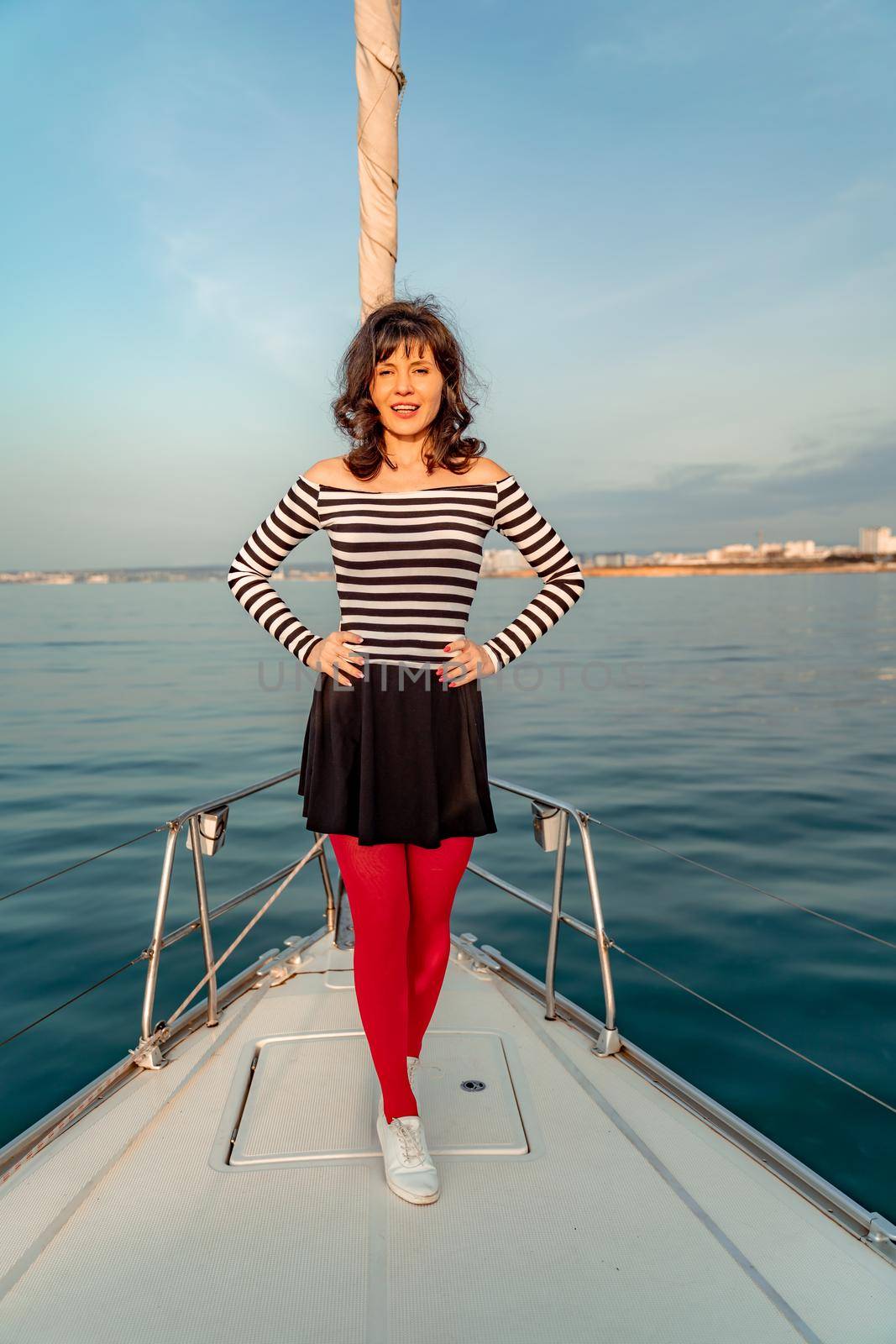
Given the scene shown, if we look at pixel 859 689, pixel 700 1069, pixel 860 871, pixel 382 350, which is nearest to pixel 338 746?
pixel 382 350

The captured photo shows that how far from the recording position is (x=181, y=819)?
2291mm

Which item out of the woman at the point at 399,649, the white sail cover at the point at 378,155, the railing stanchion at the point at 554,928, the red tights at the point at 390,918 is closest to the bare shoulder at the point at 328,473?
the woman at the point at 399,649

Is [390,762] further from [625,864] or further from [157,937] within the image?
[625,864]

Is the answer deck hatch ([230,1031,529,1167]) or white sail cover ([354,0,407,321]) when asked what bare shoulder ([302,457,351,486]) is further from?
deck hatch ([230,1031,529,1167])

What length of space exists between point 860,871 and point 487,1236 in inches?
183

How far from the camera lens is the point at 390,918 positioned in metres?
1.85

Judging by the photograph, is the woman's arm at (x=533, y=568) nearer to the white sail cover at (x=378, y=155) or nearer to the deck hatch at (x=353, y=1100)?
the white sail cover at (x=378, y=155)

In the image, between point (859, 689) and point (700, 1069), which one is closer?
point (700, 1069)

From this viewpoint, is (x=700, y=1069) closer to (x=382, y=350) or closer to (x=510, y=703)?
(x=382, y=350)

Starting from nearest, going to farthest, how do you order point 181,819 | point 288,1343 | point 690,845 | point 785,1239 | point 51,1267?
point 288,1343, point 51,1267, point 785,1239, point 181,819, point 690,845

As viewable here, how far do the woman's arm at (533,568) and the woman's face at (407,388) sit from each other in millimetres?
233

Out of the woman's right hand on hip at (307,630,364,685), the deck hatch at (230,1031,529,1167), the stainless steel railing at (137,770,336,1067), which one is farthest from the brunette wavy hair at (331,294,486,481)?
the deck hatch at (230,1031,529,1167)

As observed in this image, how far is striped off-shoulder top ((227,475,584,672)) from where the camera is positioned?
182 cm

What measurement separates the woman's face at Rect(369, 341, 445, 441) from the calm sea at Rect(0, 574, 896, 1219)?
1.45 metres
